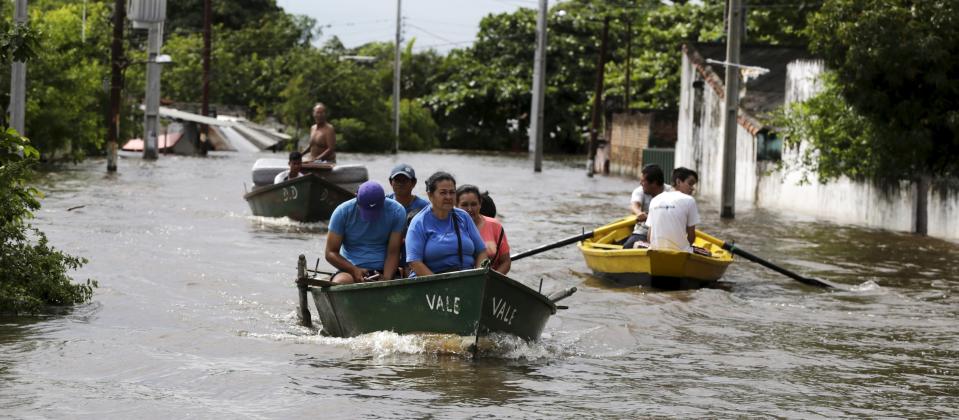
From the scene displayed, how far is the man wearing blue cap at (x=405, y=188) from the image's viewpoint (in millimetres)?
13055

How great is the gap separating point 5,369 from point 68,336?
1.70 m

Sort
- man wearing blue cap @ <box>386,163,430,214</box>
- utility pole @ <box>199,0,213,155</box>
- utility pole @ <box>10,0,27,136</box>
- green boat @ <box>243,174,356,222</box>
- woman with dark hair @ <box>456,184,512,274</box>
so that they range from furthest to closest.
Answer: utility pole @ <box>199,0,213,155</box>, utility pole @ <box>10,0,27,136</box>, green boat @ <box>243,174,356,222</box>, man wearing blue cap @ <box>386,163,430,214</box>, woman with dark hair @ <box>456,184,512,274</box>

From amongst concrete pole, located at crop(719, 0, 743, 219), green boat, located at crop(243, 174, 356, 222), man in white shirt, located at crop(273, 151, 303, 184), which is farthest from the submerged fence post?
concrete pole, located at crop(719, 0, 743, 219)

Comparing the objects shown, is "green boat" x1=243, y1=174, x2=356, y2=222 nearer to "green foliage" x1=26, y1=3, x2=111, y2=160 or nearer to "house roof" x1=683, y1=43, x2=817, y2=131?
"green foliage" x1=26, y1=3, x2=111, y2=160

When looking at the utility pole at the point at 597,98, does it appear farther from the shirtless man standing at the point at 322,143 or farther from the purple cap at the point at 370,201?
the purple cap at the point at 370,201

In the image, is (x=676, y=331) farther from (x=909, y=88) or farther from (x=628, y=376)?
(x=909, y=88)

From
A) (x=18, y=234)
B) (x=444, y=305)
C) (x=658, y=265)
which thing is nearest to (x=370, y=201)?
(x=444, y=305)

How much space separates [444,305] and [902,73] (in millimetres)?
15772

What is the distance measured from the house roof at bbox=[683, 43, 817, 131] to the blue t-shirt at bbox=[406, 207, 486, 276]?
26.9m

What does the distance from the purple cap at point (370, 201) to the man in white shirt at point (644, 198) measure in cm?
537

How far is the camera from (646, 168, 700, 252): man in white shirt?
54.4 feet

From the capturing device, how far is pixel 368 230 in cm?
1268

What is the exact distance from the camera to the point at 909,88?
25938 mm

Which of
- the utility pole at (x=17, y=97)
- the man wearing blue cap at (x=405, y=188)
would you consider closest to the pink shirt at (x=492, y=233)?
the man wearing blue cap at (x=405, y=188)
